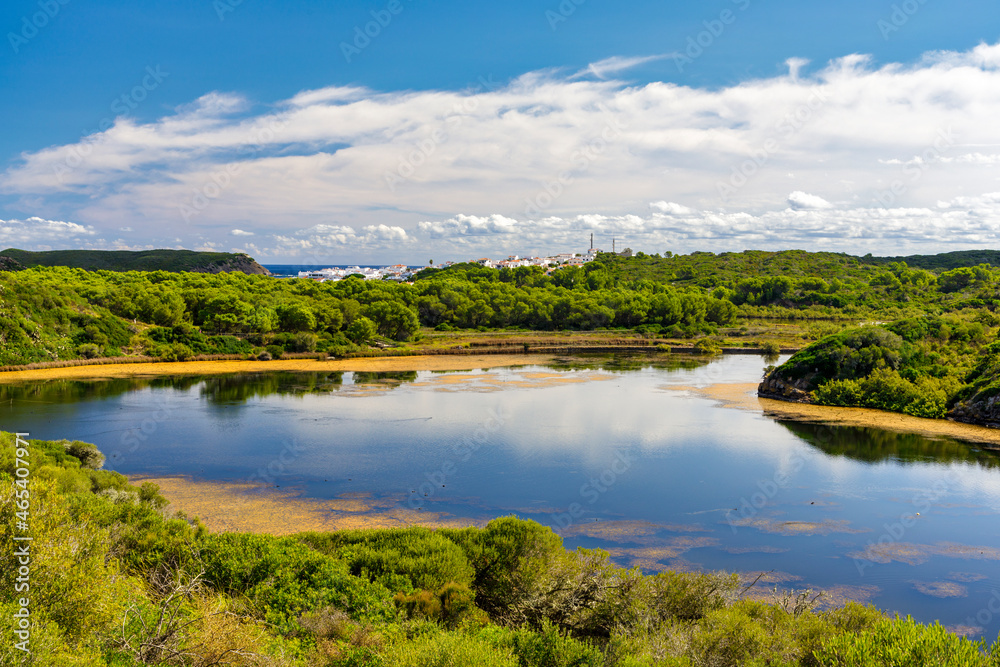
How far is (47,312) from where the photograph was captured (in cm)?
3953

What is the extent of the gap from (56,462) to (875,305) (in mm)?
75424

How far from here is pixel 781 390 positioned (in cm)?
3209

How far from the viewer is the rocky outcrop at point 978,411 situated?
25406 millimetres

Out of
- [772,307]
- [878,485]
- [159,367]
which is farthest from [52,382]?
[772,307]

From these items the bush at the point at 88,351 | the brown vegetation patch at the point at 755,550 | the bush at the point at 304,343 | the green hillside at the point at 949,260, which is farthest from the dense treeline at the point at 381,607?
the green hillside at the point at 949,260

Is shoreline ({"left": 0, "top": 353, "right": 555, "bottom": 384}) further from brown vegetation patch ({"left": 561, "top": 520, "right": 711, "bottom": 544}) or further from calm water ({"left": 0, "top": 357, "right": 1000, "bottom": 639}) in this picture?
brown vegetation patch ({"left": 561, "top": 520, "right": 711, "bottom": 544})

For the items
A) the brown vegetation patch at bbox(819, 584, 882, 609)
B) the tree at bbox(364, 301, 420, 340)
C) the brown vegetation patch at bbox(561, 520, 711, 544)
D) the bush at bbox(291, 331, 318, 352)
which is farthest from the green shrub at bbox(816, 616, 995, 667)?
the tree at bbox(364, 301, 420, 340)

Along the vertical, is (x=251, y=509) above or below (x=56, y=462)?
below

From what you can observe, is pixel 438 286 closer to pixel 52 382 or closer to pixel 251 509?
pixel 52 382

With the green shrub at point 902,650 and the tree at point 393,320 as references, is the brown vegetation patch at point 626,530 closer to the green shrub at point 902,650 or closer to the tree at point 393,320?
the green shrub at point 902,650

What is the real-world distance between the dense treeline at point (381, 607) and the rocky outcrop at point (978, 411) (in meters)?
21.4

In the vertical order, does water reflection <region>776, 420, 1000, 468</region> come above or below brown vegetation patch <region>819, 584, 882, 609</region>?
above

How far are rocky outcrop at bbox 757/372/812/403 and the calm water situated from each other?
4083 mm

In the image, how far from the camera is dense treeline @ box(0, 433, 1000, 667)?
595cm
